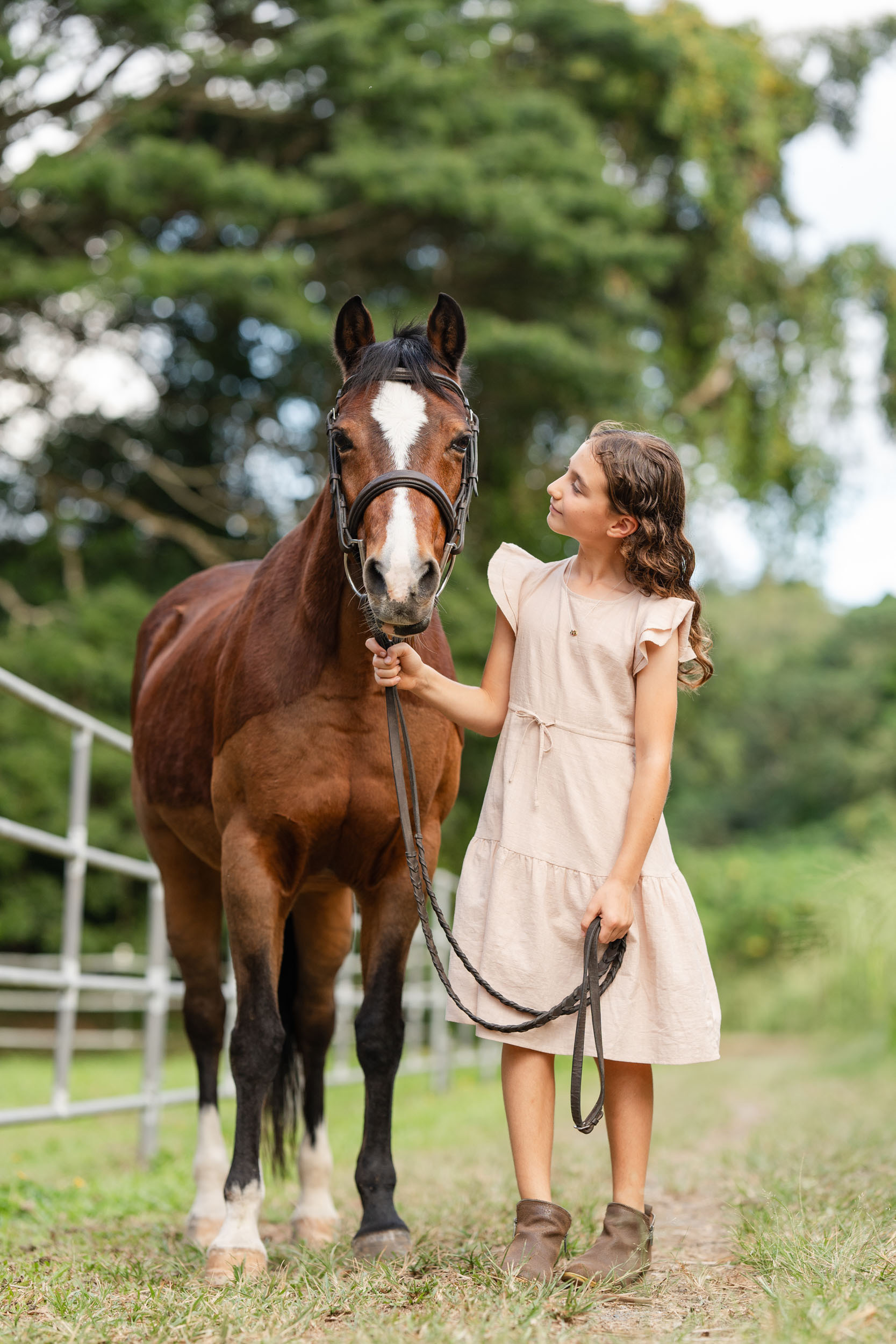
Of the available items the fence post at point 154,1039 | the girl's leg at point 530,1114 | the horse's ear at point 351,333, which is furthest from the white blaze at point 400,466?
the fence post at point 154,1039

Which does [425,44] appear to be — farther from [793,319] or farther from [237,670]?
[237,670]

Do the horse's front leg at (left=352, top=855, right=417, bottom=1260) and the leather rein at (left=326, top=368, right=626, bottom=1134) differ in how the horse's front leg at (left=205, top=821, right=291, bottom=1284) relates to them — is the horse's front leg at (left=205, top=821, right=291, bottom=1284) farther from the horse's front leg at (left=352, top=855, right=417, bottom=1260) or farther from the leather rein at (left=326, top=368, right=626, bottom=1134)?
the leather rein at (left=326, top=368, right=626, bottom=1134)

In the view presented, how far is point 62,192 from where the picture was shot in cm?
1116

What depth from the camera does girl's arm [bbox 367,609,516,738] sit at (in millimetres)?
2635

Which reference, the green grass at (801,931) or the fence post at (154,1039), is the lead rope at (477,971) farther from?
the green grass at (801,931)

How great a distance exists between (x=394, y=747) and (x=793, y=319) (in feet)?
49.4

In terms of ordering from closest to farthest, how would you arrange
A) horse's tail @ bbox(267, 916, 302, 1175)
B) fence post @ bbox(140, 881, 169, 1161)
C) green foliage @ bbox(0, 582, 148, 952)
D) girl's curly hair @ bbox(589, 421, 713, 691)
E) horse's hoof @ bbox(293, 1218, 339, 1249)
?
1. girl's curly hair @ bbox(589, 421, 713, 691)
2. horse's hoof @ bbox(293, 1218, 339, 1249)
3. horse's tail @ bbox(267, 916, 302, 1175)
4. fence post @ bbox(140, 881, 169, 1161)
5. green foliage @ bbox(0, 582, 148, 952)

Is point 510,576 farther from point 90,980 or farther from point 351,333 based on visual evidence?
point 90,980

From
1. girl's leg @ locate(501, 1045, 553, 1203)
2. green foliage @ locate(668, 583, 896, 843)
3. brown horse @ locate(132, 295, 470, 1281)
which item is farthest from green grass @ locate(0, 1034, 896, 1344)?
green foliage @ locate(668, 583, 896, 843)

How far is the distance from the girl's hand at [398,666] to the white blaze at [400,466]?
1.00ft

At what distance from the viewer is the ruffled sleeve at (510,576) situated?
9.18 ft

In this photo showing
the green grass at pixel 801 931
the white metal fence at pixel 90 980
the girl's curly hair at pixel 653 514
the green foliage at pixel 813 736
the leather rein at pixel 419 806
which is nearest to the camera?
the leather rein at pixel 419 806

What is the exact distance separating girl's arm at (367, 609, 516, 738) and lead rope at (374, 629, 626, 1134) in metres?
0.05

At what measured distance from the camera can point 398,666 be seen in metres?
2.62
